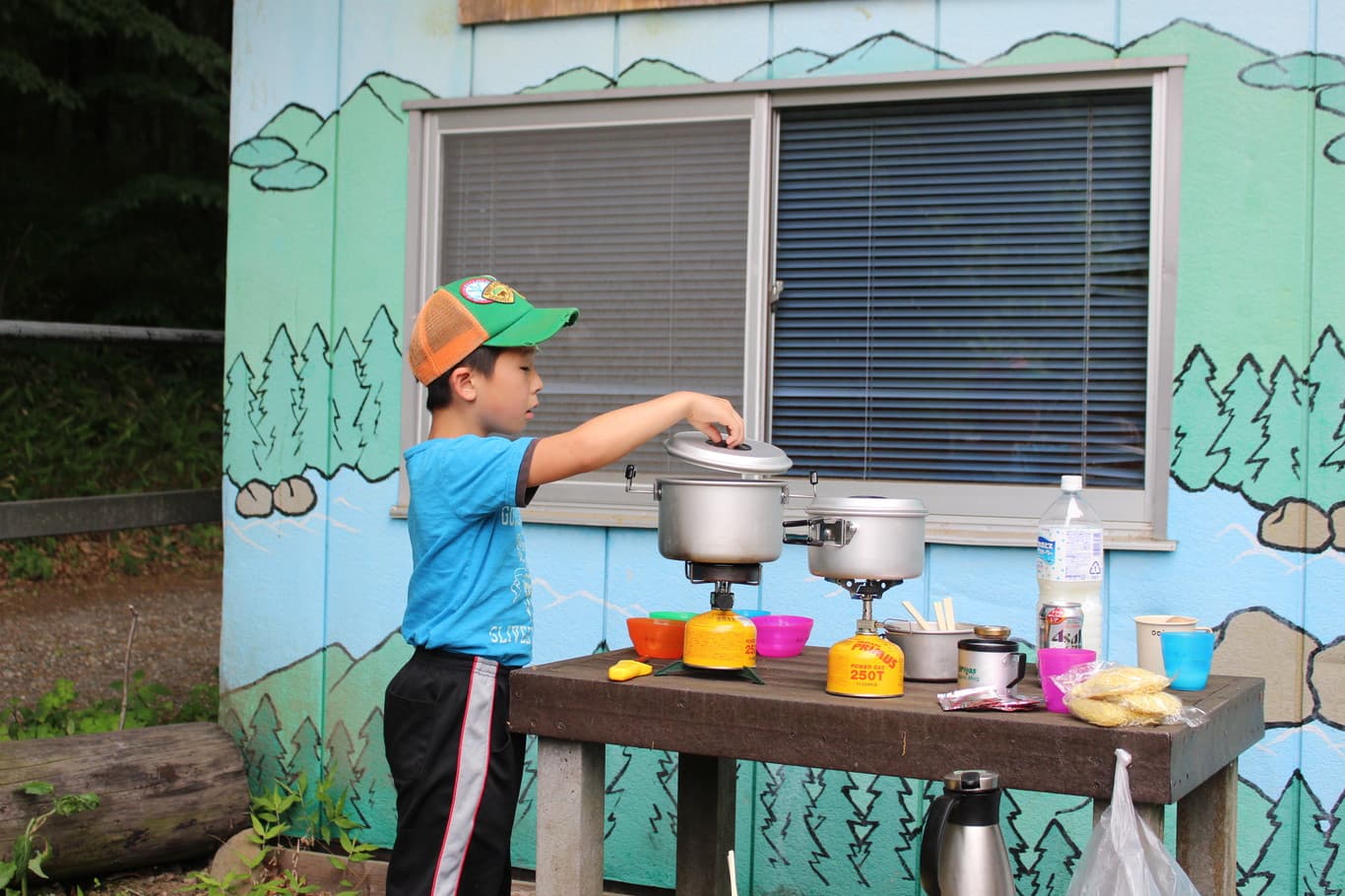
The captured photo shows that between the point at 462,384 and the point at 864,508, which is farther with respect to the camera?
the point at 462,384

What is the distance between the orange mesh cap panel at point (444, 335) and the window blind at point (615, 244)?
1375 mm

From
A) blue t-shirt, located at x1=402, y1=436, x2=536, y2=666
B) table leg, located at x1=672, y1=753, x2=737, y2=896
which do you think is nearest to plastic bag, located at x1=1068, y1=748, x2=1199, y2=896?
table leg, located at x1=672, y1=753, x2=737, y2=896

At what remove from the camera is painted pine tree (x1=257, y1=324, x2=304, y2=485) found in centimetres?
447

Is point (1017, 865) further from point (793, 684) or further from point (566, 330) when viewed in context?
point (566, 330)

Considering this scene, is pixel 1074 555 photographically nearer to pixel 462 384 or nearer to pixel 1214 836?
pixel 1214 836

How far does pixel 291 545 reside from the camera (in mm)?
4473

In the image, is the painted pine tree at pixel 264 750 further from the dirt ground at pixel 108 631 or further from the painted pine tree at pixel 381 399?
the painted pine tree at pixel 381 399

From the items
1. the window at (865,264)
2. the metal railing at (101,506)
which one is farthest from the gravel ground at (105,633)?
the window at (865,264)

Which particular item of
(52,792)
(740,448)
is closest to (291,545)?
(52,792)

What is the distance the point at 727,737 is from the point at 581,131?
235cm

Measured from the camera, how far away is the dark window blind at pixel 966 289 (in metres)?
3.71

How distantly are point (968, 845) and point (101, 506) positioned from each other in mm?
3525

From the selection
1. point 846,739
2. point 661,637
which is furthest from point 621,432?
point 846,739

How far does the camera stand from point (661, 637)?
2799 millimetres
